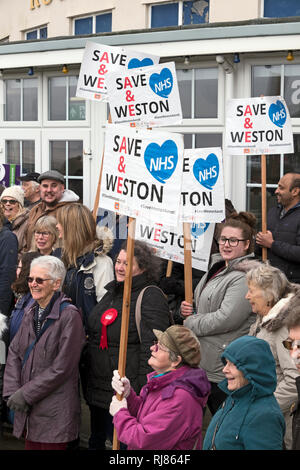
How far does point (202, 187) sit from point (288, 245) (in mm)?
901

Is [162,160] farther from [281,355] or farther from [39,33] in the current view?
[39,33]

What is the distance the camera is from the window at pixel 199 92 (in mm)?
8773

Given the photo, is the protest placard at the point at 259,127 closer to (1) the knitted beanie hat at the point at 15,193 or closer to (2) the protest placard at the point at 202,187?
(2) the protest placard at the point at 202,187

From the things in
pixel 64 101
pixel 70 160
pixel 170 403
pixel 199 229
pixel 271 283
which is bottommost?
pixel 170 403

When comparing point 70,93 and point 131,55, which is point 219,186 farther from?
point 70,93

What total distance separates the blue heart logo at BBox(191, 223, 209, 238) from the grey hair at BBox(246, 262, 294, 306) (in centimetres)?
161

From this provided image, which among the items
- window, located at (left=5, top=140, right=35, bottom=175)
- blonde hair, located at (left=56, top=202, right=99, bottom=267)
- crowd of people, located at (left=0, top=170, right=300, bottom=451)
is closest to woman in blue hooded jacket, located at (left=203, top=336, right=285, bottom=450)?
crowd of people, located at (left=0, top=170, right=300, bottom=451)

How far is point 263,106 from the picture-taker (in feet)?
22.2

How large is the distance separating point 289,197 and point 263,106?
91 cm

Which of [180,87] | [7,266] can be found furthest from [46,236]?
[180,87]

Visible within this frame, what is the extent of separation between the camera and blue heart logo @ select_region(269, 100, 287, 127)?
22.0 feet

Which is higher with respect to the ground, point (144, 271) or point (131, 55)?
point (131, 55)

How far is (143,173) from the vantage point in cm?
470
